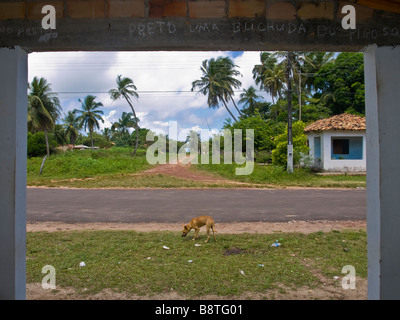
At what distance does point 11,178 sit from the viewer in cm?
294

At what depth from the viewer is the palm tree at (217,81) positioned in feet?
124

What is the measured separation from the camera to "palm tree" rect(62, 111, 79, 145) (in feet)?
156

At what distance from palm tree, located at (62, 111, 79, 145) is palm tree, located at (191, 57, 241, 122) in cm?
2250

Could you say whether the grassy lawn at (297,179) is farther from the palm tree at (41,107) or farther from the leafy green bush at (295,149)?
the palm tree at (41,107)

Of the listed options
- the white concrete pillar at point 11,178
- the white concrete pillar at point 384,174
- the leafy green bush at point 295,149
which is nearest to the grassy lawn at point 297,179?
the leafy green bush at point 295,149

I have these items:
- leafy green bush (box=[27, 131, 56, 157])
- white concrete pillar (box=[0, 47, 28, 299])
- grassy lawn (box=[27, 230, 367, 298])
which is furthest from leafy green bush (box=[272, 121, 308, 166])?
leafy green bush (box=[27, 131, 56, 157])

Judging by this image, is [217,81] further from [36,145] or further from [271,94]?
[36,145]

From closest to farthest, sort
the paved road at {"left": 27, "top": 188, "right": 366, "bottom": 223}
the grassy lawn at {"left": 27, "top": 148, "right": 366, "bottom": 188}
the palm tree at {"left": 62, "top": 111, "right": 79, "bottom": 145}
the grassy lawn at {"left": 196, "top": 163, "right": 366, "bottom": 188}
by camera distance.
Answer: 1. the paved road at {"left": 27, "top": 188, "right": 366, "bottom": 223}
2. the grassy lawn at {"left": 196, "top": 163, "right": 366, "bottom": 188}
3. the grassy lawn at {"left": 27, "top": 148, "right": 366, "bottom": 188}
4. the palm tree at {"left": 62, "top": 111, "right": 79, "bottom": 145}

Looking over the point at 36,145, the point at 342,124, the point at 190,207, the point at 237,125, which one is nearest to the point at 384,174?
the point at 190,207

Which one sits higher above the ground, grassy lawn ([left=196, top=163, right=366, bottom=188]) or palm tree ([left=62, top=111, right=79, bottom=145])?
palm tree ([left=62, top=111, right=79, bottom=145])

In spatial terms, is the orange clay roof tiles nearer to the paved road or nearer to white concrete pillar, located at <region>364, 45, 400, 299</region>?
the paved road

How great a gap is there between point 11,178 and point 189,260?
3121 mm

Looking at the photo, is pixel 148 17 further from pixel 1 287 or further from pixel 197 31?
pixel 1 287

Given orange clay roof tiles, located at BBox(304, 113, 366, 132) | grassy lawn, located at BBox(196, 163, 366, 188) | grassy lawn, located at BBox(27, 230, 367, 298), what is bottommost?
grassy lawn, located at BBox(27, 230, 367, 298)
